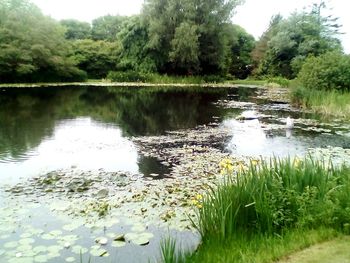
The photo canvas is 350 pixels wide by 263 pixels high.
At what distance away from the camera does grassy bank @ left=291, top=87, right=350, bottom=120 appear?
61.1 ft

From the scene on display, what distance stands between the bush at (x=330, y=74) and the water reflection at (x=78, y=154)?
13.3m

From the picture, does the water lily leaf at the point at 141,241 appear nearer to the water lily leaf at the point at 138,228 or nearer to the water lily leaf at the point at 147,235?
the water lily leaf at the point at 147,235

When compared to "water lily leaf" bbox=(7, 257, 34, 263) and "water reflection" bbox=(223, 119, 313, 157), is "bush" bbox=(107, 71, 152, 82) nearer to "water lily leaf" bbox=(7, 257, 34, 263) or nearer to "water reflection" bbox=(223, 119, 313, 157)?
"water reflection" bbox=(223, 119, 313, 157)

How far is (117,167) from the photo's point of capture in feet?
31.3

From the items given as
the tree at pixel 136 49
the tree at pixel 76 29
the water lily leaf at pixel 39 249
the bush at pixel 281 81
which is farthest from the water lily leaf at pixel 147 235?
the tree at pixel 76 29

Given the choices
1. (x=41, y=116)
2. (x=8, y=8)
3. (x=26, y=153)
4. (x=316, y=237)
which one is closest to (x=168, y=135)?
→ (x=26, y=153)

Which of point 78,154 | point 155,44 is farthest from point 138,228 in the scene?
point 155,44

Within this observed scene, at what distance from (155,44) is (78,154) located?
117 feet

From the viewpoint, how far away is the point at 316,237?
185 inches

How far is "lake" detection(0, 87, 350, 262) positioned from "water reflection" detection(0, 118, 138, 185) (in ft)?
0.09

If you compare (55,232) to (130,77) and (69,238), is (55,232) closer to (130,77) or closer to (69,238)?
(69,238)

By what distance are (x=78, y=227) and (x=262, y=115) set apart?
1585 cm

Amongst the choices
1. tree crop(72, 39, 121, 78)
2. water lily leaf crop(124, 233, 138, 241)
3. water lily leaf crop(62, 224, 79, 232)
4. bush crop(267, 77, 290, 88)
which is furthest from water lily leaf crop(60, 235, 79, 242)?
tree crop(72, 39, 121, 78)

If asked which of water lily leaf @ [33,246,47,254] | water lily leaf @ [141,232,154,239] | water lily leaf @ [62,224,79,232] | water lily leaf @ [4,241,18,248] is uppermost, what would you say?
water lily leaf @ [33,246,47,254]
